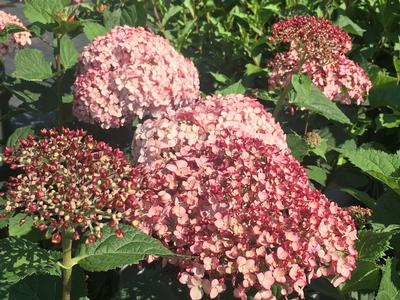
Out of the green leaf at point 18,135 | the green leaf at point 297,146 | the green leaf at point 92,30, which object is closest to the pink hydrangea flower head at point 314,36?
the green leaf at point 297,146

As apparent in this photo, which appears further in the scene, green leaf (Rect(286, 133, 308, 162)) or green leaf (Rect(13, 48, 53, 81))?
green leaf (Rect(13, 48, 53, 81))

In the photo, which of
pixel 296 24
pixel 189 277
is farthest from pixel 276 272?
pixel 296 24

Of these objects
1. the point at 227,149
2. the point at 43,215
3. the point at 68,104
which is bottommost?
the point at 68,104

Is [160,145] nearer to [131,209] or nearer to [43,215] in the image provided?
[131,209]

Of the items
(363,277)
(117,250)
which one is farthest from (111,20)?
(363,277)

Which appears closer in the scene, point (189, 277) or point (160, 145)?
point (189, 277)

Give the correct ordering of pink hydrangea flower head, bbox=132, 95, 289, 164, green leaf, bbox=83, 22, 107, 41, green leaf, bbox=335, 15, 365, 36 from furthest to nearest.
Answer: green leaf, bbox=335, 15, 365, 36, green leaf, bbox=83, 22, 107, 41, pink hydrangea flower head, bbox=132, 95, 289, 164

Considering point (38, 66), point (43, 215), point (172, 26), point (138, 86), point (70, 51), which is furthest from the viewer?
point (172, 26)

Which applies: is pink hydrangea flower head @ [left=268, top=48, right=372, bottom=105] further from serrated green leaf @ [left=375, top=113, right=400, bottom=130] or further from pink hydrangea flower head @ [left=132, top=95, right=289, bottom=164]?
pink hydrangea flower head @ [left=132, top=95, right=289, bottom=164]

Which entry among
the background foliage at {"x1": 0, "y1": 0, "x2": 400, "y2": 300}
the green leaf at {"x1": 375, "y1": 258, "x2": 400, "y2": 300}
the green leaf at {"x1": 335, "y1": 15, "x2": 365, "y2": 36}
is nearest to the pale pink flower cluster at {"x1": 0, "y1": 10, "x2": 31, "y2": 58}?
the background foliage at {"x1": 0, "y1": 0, "x2": 400, "y2": 300}

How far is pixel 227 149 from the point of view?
6.18 feet

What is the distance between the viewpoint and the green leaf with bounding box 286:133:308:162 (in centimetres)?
257

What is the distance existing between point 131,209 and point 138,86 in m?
0.95

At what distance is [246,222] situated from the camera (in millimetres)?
1673
